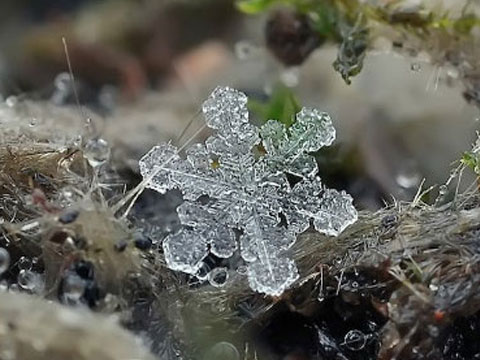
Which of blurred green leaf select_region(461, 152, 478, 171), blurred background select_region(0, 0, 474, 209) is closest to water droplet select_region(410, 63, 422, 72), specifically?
blurred background select_region(0, 0, 474, 209)

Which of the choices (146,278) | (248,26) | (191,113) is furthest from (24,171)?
(248,26)

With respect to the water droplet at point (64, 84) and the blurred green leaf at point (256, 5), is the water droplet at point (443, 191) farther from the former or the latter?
the water droplet at point (64, 84)

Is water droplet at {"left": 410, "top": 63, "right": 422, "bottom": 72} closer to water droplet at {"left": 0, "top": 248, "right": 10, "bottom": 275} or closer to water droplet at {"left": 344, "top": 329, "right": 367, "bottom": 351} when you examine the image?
water droplet at {"left": 344, "top": 329, "right": 367, "bottom": 351}

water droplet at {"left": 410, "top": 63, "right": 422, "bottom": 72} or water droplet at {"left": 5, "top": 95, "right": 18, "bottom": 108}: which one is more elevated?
water droplet at {"left": 410, "top": 63, "right": 422, "bottom": 72}

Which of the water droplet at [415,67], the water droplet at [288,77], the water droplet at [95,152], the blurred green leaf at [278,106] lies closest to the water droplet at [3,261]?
the water droplet at [95,152]

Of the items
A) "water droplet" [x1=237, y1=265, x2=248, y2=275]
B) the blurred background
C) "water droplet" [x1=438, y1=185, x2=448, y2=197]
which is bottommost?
the blurred background

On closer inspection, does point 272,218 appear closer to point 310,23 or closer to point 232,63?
point 310,23

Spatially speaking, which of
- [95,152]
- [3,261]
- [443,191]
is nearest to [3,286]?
[3,261]
